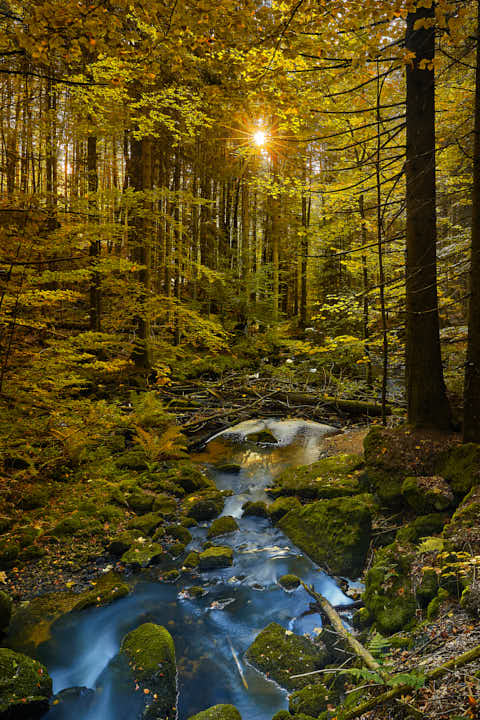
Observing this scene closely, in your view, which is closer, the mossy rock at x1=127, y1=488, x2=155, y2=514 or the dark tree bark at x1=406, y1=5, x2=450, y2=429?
the dark tree bark at x1=406, y1=5, x2=450, y2=429

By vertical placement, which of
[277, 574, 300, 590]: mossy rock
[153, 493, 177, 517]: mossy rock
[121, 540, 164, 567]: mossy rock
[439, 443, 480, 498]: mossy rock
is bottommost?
[277, 574, 300, 590]: mossy rock

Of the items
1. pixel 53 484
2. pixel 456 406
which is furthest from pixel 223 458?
pixel 456 406

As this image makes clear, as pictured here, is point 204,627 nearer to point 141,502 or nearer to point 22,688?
point 22,688

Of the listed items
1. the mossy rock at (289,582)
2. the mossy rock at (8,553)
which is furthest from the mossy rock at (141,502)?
the mossy rock at (289,582)

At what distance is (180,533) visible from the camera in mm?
6336

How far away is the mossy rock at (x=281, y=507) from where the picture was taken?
22.5 ft

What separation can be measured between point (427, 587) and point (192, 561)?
11.3 ft

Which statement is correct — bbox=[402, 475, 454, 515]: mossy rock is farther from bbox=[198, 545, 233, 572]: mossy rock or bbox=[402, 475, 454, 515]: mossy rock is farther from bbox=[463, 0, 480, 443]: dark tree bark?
bbox=[198, 545, 233, 572]: mossy rock

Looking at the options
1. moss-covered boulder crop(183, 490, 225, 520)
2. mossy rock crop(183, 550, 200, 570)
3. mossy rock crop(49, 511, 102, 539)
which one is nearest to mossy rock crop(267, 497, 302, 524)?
moss-covered boulder crop(183, 490, 225, 520)

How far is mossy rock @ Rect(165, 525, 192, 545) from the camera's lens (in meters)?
6.28

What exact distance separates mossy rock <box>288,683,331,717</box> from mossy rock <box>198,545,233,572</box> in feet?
7.75

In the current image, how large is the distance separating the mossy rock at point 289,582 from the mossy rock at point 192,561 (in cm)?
130

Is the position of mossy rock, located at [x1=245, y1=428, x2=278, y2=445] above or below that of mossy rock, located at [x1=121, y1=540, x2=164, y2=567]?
above

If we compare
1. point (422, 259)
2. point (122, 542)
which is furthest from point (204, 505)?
point (422, 259)
